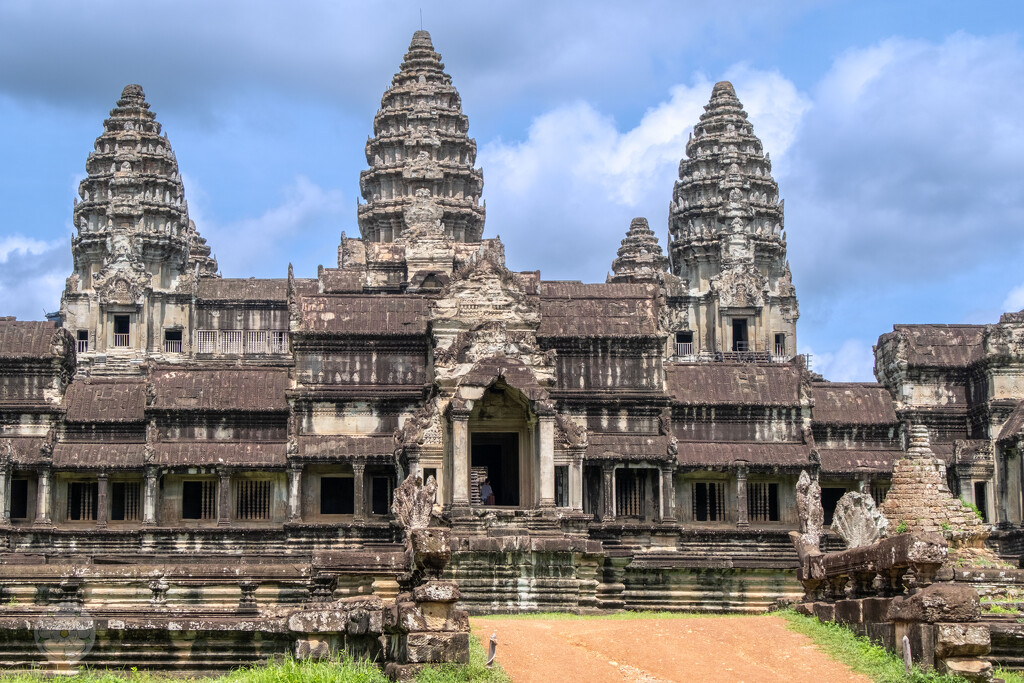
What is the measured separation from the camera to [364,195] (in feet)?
238

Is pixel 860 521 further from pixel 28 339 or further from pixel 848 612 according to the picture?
pixel 28 339

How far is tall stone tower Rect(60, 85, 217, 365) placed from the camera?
67.1 meters

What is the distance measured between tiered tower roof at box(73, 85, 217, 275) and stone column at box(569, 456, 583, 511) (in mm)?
35789

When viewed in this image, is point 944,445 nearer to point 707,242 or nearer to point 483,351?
point 483,351

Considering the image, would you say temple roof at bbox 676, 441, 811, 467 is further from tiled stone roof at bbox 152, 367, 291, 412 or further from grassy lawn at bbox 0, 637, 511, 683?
grassy lawn at bbox 0, 637, 511, 683

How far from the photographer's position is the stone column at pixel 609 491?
41250mm

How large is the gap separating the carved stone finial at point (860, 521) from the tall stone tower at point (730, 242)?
1540 inches

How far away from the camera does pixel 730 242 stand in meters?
71.0

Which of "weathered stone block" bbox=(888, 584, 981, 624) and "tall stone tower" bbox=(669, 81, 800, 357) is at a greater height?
"tall stone tower" bbox=(669, 81, 800, 357)

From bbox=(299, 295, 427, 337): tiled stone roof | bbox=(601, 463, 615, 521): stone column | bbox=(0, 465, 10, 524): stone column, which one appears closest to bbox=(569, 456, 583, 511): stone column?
bbox=(601, 463, 615, 521): stone column

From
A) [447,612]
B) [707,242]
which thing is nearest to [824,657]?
[447,612]

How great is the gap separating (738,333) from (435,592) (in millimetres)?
52017

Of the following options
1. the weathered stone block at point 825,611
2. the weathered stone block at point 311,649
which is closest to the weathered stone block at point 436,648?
the weathered stone block at point 311,649

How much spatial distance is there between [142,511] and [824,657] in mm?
24634
